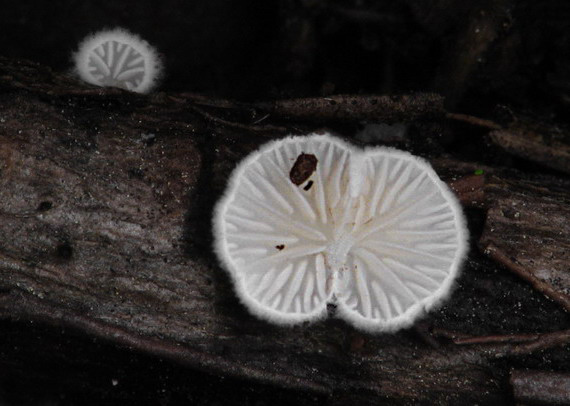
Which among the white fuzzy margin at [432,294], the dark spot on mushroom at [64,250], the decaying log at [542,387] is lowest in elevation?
the dark spot on mushroom at [64,250]

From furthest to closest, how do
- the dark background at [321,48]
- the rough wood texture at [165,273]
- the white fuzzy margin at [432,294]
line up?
the dark background at [321,48]
the rough wood texture at [165,273]
the white fuzzy margin at [432,294]

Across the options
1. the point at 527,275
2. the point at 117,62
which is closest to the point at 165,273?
the point at 117,62

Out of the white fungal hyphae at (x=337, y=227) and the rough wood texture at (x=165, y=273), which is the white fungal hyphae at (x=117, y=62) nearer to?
the rough wood texture at (x=165, y=273)

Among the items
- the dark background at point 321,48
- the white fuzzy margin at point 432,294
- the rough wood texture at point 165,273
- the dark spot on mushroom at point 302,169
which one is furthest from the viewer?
the dark background at point 321,48

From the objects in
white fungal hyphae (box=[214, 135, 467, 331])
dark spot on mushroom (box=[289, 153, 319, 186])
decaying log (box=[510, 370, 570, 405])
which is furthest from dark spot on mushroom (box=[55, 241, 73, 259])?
decaying log (box=[510, 370, 570, 405])

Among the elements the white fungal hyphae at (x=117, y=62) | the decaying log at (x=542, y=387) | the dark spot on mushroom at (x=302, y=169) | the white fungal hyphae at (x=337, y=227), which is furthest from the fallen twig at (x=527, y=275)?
the white fungal hyphae at (x=117, y=62)

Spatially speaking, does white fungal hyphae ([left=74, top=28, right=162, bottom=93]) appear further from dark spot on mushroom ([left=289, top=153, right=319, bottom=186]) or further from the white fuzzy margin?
the white fuzzy margin

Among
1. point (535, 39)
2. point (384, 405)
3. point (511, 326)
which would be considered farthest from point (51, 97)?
point (535, 39)

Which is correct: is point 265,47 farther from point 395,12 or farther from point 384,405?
point 384,405
